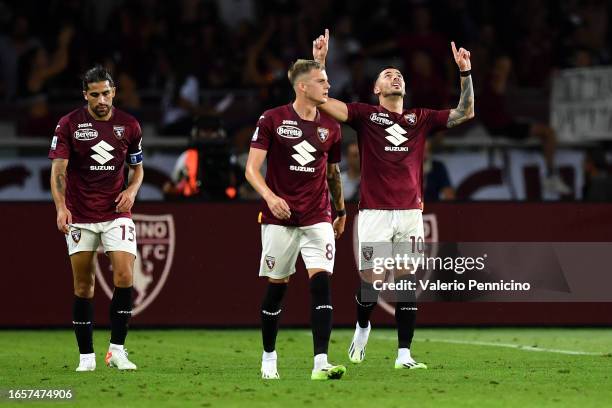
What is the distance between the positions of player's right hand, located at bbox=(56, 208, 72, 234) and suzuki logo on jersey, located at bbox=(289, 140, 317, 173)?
1849 mm

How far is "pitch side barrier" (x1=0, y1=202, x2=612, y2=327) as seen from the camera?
1509 cm

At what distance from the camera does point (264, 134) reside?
10.4m

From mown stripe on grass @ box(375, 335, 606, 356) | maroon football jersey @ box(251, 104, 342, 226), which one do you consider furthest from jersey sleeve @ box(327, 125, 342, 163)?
mown stripe on grass @ box(375, 335, 606, 356)

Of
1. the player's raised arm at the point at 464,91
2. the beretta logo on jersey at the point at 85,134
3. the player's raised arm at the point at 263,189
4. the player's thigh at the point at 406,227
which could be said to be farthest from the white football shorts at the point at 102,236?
the player's raised arm at the point at 464,91

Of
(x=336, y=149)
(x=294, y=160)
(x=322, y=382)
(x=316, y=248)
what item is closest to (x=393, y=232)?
(x=336, y=149)

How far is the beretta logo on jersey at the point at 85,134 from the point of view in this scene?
11.1m

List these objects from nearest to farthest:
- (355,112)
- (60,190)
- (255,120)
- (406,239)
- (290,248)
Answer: (290,248) < (60,190) < (355,112) < (406,239) < (255,120)

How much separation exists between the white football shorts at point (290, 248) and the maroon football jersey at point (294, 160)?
6cm

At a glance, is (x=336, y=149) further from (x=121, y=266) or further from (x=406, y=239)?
(x=121, y=266)

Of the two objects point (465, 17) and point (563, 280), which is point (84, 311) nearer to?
point (563, 280)

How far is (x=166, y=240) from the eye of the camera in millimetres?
15148

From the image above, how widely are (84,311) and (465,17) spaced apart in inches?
483

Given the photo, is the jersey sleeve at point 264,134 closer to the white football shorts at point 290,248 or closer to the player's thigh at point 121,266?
the white football shorts at point 290,248

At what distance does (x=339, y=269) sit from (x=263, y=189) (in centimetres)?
533
